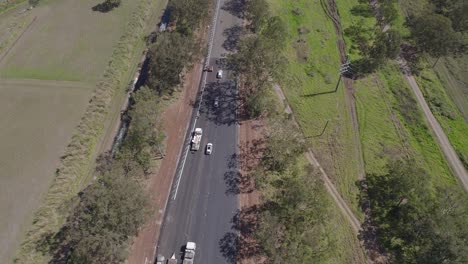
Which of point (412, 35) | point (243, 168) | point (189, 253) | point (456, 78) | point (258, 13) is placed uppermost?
point (258, 13)

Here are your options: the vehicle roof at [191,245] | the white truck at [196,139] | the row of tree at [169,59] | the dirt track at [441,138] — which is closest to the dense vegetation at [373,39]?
the dirt track at [441,138]

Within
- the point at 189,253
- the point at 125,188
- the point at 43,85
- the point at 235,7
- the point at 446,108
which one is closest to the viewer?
the point at 125,188

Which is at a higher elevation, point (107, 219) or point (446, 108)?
point (107, 219)

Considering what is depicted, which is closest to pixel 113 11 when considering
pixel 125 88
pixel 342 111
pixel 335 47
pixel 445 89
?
pixel 125 88

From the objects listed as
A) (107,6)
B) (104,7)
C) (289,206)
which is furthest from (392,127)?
(104,7)

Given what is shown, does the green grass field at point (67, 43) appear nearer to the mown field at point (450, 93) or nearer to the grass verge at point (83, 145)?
the grass verge at point (83, 145)

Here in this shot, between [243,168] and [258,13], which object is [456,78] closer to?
[258,13]
